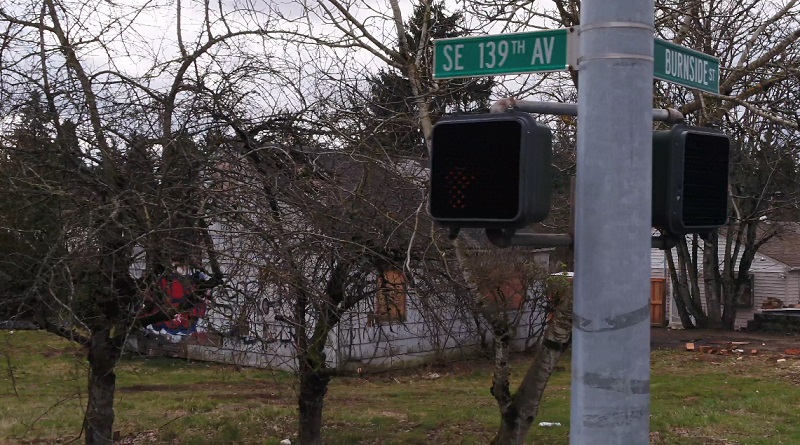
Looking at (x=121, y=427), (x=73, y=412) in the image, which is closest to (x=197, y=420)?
(x=121, y=427)

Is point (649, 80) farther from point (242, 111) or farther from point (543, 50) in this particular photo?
point (242, 111)

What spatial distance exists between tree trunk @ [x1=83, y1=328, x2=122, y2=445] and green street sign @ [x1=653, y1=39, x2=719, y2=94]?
6.56 metres

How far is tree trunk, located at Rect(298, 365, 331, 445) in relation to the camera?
35.3 feet

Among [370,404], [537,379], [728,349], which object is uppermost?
[537,379]

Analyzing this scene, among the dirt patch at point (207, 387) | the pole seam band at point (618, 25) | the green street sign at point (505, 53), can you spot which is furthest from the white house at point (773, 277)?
the pole seam band at point (618, 25)

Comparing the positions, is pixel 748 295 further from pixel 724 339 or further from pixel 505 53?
pixel 505 53

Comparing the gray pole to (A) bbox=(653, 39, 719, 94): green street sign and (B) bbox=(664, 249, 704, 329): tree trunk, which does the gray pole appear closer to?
(A) bbox=(653, 39, 719, 94): green street sign

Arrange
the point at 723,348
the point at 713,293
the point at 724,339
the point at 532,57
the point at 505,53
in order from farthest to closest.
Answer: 1. the point at 713,293
2. the point at 724,339
3. the point at 723,348
4. the point at 505,53
5. the point at 532,57

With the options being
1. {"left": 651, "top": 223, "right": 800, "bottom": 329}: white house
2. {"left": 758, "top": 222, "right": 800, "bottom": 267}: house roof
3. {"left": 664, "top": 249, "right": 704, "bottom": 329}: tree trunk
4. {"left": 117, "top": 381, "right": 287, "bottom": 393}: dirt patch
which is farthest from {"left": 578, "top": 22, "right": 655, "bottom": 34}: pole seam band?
{"left": 758, "top": 222, "right": 800, "bottom": 267}: house roof

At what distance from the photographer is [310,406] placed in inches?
428

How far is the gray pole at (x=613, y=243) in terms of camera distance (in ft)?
10.3

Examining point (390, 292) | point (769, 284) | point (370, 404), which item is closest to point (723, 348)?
point (769, 284)

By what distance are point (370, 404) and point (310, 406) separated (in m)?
5.77

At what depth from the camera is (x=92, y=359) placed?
9.16 metres
